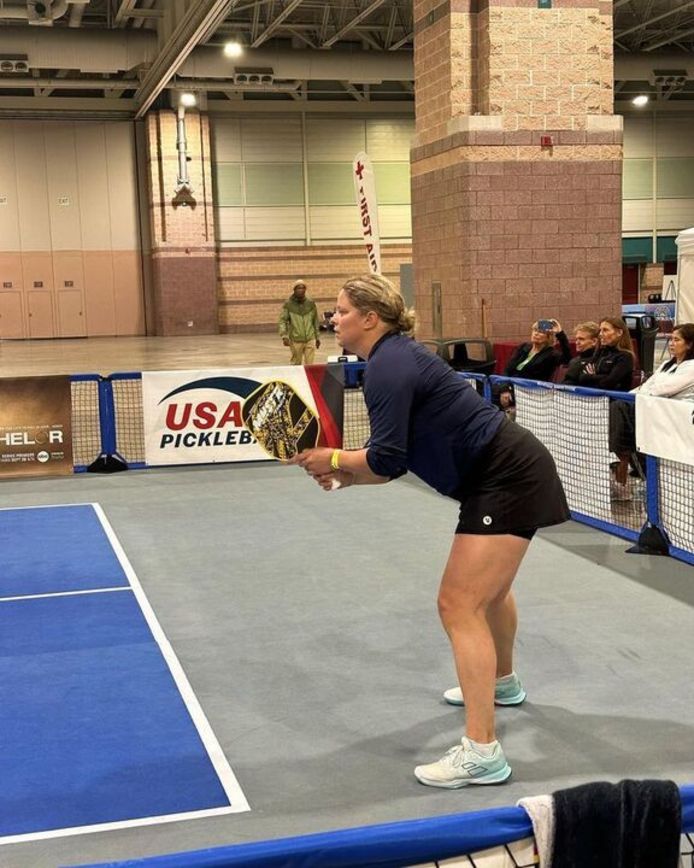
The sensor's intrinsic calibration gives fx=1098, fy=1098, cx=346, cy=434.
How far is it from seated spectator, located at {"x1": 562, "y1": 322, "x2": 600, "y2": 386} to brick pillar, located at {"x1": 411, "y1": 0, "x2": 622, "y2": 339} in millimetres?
5240

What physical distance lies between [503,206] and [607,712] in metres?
11.8

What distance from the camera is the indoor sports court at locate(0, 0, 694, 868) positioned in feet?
14.1

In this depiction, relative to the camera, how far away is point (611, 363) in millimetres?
10273

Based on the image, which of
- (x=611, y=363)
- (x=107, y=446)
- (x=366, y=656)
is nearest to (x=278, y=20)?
(x=107, y=446)

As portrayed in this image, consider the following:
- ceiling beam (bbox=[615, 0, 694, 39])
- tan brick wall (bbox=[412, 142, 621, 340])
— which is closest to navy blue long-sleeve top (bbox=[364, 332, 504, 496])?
tan brick wall (bbox=[412, 142, 621, 340])

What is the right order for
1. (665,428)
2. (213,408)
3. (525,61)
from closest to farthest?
(665,428)
(213,408)
(525,61)

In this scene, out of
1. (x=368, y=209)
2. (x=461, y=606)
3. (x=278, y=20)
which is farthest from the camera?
(x=278, y=20)

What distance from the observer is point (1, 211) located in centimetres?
3784

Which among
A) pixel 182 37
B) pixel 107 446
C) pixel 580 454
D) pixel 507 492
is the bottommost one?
pixel 107 446

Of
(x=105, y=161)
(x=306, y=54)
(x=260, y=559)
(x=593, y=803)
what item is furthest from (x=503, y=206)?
(x=105, y=161)

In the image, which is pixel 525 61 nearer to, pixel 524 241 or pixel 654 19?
pixel 524 241

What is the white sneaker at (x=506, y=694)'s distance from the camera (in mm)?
5184

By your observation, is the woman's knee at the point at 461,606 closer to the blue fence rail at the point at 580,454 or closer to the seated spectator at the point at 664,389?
the blue fence rail at the point at 580,454

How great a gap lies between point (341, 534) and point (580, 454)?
7.65 ft
